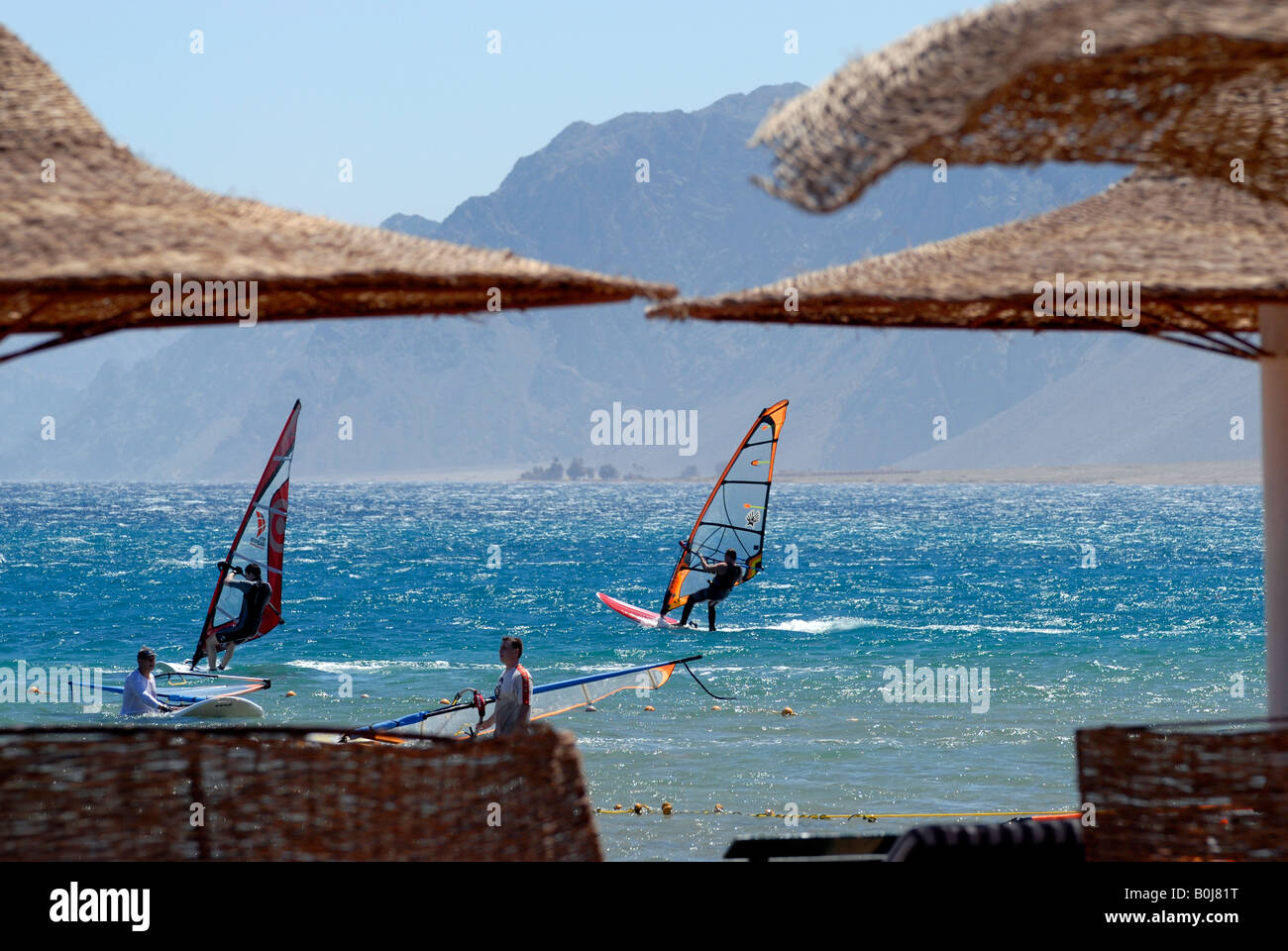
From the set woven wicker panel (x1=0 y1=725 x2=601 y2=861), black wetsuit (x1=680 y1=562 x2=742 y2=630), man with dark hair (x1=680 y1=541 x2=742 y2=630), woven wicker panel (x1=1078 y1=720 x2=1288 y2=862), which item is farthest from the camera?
black wetsuit (x1=680 y1=562 x2=742 y2=630)

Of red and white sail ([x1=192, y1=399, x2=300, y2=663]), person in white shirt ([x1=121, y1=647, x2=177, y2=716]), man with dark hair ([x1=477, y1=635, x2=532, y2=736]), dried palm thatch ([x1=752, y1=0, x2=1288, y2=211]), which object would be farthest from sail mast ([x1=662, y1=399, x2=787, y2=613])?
dried palm thatch ([x1=752, y1=0, x2=1288, y2=211])

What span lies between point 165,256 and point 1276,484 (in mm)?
4259

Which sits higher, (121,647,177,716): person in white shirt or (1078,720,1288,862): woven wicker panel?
(1078,720,1288,862): woven wicker panel

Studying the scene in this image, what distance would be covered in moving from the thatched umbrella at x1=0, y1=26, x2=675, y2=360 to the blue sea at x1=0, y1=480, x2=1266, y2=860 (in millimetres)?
10052

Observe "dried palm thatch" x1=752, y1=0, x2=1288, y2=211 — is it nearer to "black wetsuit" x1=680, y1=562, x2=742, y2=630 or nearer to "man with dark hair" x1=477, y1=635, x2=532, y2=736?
"man with dark hair" x1=477, y1=635, x2=532, y2=736

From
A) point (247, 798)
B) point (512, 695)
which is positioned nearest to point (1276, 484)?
point (247, 798)

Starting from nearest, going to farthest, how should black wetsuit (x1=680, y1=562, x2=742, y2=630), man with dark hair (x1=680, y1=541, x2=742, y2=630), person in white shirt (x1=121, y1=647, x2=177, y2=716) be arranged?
person in white shirt (x1=121, y1=647, x2=177, y2=716) < man with dark hair (x1=680, y1=541, x2=742, y2=630) < black wetsuit (x1=680, y1=562, x2=742, y2=630)

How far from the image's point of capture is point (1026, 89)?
3990 mm

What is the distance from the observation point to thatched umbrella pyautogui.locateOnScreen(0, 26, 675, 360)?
181 inches

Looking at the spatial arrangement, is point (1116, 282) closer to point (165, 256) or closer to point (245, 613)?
point (165, 256)

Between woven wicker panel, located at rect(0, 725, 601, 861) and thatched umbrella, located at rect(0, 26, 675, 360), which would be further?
thatched umbrella, located at rect(0, 26, 675, 360)

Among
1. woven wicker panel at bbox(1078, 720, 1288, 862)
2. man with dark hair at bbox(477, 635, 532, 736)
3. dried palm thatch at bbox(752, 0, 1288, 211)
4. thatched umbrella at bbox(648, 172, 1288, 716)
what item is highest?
dried palm thatch at bbox(752, 0, 1288, 211)

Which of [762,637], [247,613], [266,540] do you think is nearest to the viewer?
[247,613]
